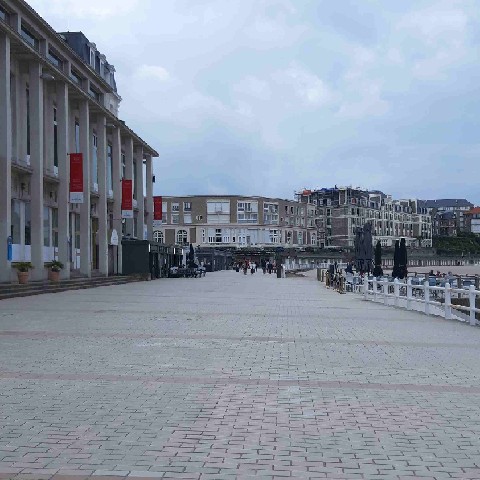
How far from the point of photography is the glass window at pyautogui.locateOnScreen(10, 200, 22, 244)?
32.1 metres

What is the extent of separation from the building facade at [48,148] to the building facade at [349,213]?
331ft

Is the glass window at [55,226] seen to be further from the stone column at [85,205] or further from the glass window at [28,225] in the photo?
the glass window at [28,225]

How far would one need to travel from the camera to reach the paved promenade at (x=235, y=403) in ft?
17.4

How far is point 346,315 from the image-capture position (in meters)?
19.8

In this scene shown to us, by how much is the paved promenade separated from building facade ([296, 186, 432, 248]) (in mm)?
131665

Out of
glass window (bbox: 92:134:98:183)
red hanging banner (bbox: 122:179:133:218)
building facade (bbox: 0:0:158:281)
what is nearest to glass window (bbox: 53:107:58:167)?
building facade (bbox: 0:0:158:281)

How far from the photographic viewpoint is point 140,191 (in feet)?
192

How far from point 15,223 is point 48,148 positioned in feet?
18.8

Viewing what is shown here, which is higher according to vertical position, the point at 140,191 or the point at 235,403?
the point at 140,191

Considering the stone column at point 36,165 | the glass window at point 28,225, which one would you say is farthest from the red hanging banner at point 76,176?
the stone column at point 36,165

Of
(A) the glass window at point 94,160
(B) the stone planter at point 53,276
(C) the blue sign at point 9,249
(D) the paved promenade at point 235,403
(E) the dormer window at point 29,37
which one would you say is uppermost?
(E) the dormer window at point 29,37

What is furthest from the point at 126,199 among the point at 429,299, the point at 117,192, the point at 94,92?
the point at 429,299

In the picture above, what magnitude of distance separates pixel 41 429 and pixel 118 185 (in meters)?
43.7

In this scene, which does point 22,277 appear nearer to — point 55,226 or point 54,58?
point 55,226
